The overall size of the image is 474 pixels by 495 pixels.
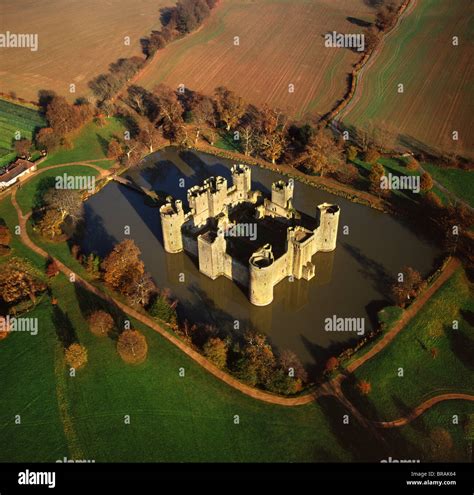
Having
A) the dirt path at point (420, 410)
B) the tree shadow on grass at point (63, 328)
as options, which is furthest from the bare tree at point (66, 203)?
the dirt path at point (420, 410)

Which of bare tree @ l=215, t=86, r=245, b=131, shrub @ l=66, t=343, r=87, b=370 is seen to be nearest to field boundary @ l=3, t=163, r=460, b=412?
shrub @ l=66, t=343, r=87, b=370

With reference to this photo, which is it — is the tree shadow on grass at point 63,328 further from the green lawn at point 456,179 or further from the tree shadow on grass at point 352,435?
the green lawn at point 456,179

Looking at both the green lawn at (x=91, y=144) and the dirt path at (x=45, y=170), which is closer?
the dirt path at (x=45, y=170)

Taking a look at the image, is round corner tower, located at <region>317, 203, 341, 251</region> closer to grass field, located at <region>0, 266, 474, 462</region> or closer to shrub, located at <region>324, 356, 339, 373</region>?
shrub, located at <region>324, 356, 339, 373</region>

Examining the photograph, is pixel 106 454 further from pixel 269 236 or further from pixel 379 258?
pixel 379 258

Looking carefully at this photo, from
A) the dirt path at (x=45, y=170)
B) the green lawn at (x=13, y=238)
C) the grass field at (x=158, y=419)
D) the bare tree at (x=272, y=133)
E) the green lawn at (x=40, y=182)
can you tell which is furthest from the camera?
the bare tree at (x=272, y=133)
